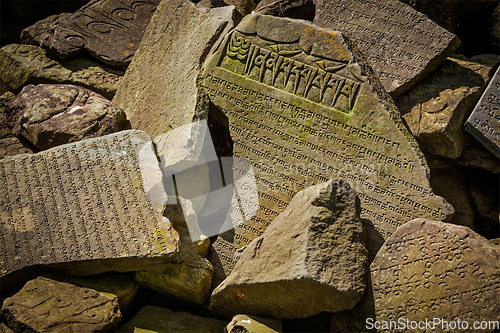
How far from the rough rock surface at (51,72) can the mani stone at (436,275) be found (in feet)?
11.0

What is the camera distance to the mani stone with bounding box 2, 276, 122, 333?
2.65 metres

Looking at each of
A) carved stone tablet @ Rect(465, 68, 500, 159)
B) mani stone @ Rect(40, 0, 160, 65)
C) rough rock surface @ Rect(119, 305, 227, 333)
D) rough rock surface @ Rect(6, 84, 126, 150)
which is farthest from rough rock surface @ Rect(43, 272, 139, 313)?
carved stone tablet @ Rect(465, 68, 500, 159)

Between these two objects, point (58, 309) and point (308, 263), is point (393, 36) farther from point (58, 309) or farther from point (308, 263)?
point (58, 309)

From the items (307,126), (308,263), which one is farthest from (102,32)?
(308,263)

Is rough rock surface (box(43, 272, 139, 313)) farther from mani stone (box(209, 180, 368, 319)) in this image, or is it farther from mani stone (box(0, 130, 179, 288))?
mani stone (box(209, 180, 368, 319))

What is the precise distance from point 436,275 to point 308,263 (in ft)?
2.64

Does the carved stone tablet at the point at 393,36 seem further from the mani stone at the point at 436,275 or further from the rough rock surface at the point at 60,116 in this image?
the rough rock surface at the point at 60,116

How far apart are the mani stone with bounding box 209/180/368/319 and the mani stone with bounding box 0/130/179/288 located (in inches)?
23.6

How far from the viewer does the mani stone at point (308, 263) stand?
2.58 metres

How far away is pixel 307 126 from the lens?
127 inches

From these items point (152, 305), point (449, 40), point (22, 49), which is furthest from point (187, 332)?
point (22, 49)

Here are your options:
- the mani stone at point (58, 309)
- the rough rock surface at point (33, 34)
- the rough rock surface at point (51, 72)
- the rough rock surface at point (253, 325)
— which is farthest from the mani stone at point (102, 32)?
the rough rock surface at point (253, 325)

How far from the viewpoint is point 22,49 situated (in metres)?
4.91

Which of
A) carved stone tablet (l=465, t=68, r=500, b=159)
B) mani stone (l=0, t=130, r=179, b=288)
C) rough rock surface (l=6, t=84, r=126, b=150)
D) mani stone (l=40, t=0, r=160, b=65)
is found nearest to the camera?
mani stone (l=0, t=130, r=179, b=288)
